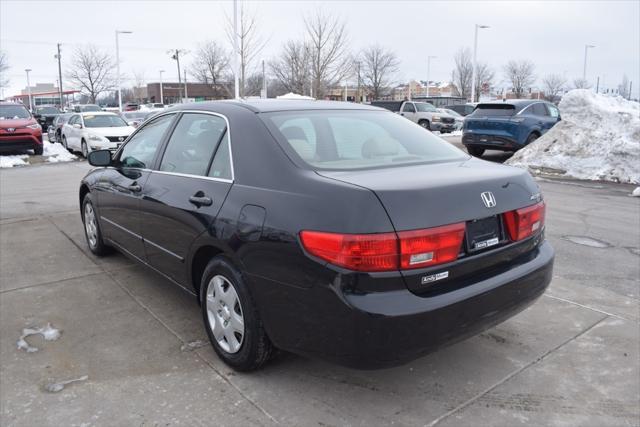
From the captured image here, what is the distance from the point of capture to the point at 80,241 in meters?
6.27

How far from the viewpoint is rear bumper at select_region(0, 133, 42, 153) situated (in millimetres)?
16344

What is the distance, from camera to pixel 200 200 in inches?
133

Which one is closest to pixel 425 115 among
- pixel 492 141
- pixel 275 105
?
pixel 492 141

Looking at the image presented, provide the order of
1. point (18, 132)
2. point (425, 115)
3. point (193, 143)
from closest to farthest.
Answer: point (193, 143)
point (18, 132)
point (425, 115)

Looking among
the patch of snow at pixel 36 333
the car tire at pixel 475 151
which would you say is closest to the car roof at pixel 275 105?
the patch of snow at pixel 36 333

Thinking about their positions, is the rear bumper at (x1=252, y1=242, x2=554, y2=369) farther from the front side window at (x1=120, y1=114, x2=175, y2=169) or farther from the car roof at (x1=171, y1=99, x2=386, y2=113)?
the front side window at (x1=120, y1=114, x2=175, y2=169)

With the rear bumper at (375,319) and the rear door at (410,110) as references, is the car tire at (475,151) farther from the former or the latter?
the rear bumper at (375,319)

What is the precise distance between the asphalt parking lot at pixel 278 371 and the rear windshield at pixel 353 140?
4.21 feet

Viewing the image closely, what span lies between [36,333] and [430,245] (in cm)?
292

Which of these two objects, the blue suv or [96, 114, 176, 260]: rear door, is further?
the blue suv

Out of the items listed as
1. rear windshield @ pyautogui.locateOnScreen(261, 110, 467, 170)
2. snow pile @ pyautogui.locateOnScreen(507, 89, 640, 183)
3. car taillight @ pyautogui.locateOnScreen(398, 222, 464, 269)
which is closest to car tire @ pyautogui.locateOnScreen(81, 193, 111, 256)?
rear windshield @ pyautogui.locateOnScreen(261, 110, 467, 170)

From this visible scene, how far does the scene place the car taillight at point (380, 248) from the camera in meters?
2.48

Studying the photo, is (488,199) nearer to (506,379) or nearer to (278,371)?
(506,379)

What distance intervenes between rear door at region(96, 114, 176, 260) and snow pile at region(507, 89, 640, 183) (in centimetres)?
1108
